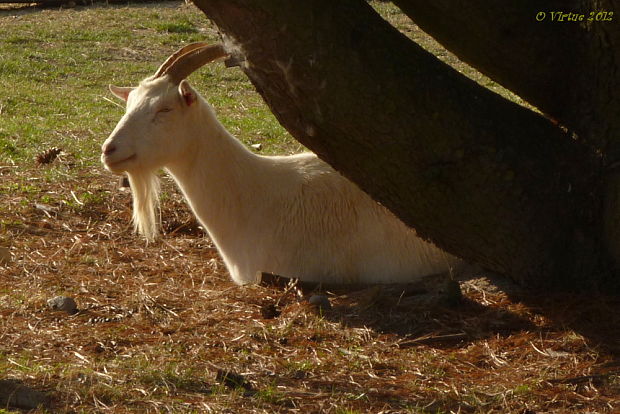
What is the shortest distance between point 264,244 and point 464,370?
84.7 inches

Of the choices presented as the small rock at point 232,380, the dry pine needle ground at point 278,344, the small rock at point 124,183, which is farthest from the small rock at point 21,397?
the small rock at point 124,183

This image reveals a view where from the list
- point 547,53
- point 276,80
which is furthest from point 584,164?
point 276,80

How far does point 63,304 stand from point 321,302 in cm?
143

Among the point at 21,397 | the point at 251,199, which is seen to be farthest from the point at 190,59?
the point at 21,397

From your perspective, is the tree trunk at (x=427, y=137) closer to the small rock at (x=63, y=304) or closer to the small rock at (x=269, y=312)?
the small rock at (x=269, y=312)

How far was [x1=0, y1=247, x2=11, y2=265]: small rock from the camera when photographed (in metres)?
6.27

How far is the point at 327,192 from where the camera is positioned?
654cm

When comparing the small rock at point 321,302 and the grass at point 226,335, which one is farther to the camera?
the small rock at point 321,302

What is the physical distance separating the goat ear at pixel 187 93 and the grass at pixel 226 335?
3.69 ft

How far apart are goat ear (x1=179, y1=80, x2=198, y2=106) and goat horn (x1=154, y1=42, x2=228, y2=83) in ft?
0.46

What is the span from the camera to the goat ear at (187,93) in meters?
6.27

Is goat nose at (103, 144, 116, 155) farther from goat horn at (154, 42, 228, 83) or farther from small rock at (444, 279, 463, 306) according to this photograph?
small rock at (444, 279, 463, 306)

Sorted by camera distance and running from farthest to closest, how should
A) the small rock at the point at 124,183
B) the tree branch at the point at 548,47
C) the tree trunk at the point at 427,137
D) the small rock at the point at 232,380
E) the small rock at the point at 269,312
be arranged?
1. the small rock at the point at 124,183
2. the small rock at the point at 269,312
3. the tree branch at the point at 548,47
4. the tree trunk at the point at 427,137
5. the small rock at the point at 232,380

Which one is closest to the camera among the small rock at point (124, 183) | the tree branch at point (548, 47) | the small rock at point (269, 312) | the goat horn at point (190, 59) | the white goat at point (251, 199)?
the tree branch at point (548, 47)
